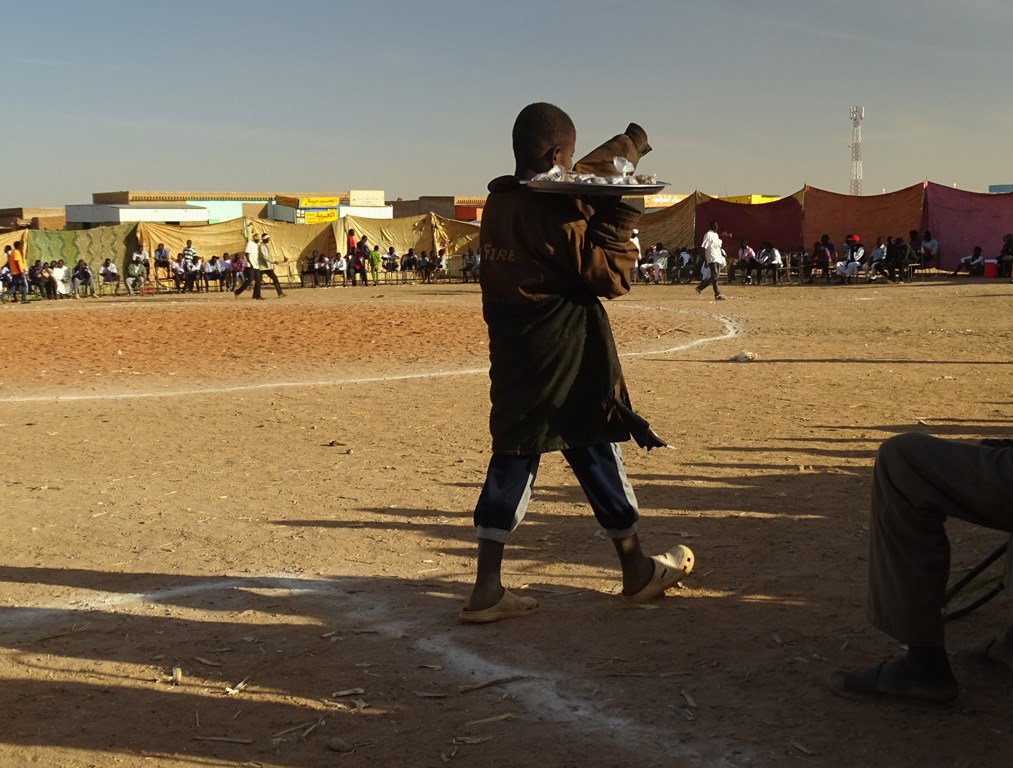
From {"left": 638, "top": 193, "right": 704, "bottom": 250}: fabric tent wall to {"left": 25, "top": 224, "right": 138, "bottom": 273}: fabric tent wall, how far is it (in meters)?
17.9

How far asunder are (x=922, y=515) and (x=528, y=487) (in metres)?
1.76

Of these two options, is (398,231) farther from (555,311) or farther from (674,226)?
(555,311)

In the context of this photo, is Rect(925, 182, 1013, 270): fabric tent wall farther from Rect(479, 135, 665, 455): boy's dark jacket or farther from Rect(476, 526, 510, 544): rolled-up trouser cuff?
Rect(476, 526, 510, 544): rolled-up trouser cuff

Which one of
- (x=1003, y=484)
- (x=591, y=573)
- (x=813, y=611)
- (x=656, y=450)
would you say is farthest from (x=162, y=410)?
(x=1003, y=484)

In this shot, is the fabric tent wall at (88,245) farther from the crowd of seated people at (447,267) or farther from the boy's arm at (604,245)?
the boy's arm at (604,245)

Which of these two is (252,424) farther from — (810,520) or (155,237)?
(155,237)

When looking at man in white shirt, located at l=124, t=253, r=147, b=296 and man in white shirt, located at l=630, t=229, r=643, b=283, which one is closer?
man in white shirt, located at l=630, t=229, r=643, b=283

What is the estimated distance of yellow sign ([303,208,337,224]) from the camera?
184 ft

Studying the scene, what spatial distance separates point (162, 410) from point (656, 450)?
4.99m

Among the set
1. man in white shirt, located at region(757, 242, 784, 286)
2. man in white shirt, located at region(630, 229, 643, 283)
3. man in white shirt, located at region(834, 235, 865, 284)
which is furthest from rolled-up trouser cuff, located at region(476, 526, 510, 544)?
man in white shirt, located at region(757, 242, 784, 286)

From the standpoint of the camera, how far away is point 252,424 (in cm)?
974

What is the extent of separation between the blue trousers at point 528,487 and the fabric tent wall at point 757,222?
3297 cm

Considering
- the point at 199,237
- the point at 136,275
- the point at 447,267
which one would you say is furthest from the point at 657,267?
the point at 136,275

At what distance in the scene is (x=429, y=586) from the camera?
17.3 ft
